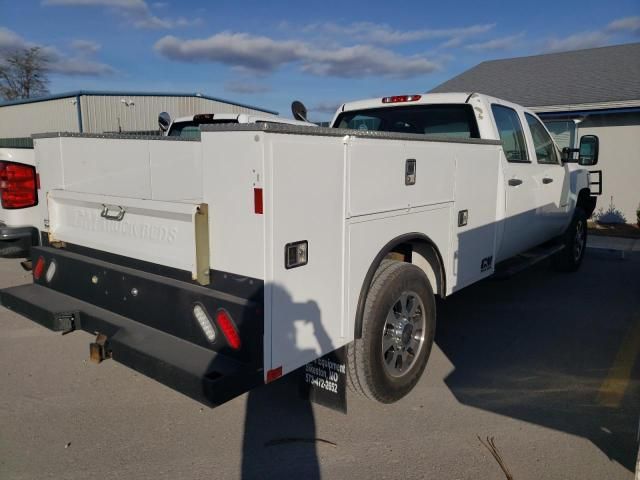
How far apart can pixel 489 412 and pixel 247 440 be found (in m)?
1.68

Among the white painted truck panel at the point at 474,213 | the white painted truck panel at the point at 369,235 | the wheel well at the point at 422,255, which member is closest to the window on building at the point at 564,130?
the white painted truck panel at the point at 474,213

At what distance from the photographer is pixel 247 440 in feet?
11.0

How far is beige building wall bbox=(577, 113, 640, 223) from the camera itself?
12.5m

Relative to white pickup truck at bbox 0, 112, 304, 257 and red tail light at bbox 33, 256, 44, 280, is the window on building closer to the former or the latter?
white pickup truck at bbox 0, 112, 304, 257

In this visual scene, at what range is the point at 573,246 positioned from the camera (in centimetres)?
754

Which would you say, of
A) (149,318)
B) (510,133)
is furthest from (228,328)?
(510,133)

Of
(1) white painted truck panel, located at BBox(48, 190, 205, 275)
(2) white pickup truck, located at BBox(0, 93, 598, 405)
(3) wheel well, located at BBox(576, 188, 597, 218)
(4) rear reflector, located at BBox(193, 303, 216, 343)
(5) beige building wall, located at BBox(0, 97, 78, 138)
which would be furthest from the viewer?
(5) beige building wall, located at BBox(0, 97, 78, 138)

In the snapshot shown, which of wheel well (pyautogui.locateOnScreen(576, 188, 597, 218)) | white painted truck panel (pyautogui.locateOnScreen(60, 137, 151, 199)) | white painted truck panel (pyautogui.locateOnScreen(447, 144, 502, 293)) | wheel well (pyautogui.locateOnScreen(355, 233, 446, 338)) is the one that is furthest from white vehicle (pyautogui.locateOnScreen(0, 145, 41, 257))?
wheel well (pyautogui.locateOnScreen(576, 188, 597, 218))

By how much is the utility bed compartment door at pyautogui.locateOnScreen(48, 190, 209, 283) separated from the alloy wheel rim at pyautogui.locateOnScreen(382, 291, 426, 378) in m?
1.32

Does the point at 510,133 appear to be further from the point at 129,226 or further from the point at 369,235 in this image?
the point at 129,226

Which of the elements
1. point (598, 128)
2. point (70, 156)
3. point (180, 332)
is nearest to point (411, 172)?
point (180, 332)

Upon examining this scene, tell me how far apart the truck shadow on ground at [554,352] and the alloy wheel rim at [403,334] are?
0.55m

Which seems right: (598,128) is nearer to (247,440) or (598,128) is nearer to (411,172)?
(411,172)

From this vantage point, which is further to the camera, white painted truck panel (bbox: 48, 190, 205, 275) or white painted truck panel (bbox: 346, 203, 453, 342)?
white painted truck panel (bbox: 346, 203, 453, 342)
